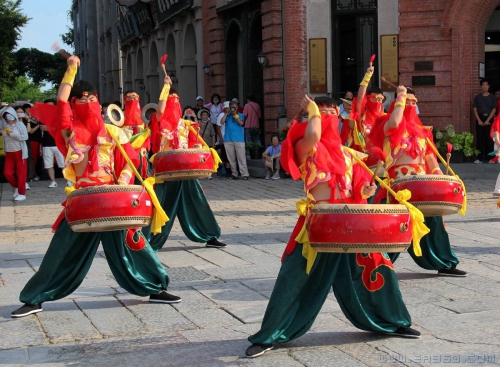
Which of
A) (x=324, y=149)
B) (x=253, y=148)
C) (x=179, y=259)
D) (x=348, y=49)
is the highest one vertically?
(x=348, y=49)

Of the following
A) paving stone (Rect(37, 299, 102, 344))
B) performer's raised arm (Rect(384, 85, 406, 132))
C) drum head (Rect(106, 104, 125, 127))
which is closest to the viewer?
paving stone (Rect(37, 299, 102, 344))

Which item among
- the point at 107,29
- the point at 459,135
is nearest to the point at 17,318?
the point at 459,135

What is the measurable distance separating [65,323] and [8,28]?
4210cm

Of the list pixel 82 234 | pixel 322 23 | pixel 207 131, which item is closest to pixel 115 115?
pixel 82 234

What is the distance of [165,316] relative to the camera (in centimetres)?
696

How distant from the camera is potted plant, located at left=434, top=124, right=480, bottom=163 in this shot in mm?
18641

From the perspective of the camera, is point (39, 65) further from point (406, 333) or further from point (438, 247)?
point (406, 333)

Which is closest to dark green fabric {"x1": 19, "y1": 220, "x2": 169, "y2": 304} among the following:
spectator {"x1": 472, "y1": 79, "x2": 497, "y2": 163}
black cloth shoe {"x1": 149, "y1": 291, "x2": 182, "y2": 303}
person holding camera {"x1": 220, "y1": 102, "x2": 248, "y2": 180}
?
black cloth shoe {"x1": 149, "y1": 291, "x2": 182, "y2": 303}

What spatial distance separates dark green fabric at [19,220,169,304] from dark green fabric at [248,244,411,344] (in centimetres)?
176

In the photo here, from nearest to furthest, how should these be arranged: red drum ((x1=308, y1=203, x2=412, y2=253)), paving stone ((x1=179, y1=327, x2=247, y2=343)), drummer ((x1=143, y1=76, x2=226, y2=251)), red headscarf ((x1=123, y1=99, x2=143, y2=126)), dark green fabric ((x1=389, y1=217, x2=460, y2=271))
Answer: red drum ((x1=308, y1=203, x2=412, y2=253)), paving stone ((x1=179, y1=327, x2=247, y2=343)), dark green fabric ((x1=389, y1=217, x2=460, y2=271)), drummer ((x1=143, y1=76, x2=226, y2=251)), red headscarf ((x1=123, y1=99, x2=143, y2=126))

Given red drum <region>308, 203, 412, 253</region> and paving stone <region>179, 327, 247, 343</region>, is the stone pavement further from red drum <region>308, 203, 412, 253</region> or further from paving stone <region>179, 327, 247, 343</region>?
red drum <region>308, 203, 412, 253</region>

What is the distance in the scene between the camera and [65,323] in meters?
6.84

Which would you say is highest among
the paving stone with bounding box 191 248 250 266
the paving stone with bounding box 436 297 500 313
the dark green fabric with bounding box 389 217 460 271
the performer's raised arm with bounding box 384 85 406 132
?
the performer's raised arm with bounding box 384 85 406 132

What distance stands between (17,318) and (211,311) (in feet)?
5.09
